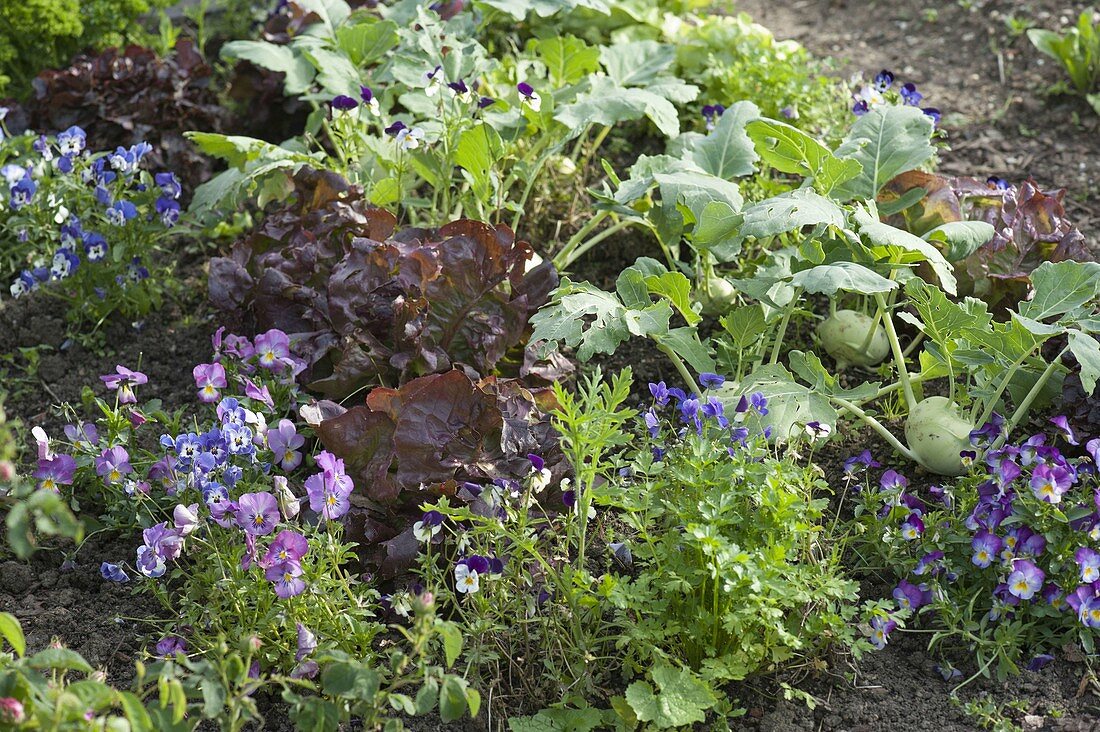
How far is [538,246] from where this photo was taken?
3.90 m

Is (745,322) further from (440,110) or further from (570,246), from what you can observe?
(440,110)

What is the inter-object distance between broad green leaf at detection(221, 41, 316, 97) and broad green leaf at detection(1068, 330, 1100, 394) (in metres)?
2.69

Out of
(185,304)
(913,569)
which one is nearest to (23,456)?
(185,304)

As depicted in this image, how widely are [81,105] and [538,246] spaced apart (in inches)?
Result: 78.2

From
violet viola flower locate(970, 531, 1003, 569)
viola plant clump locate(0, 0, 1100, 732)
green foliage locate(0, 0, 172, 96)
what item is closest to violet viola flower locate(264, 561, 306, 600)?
viola plant clump locate(0, 0, 1100, 732)

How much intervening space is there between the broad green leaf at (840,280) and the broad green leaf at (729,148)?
75 centimetres

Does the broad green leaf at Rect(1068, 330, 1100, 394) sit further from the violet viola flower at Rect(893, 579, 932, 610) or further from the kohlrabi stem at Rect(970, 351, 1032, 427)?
the violet viola flower at Rect(893, 579, 932, 610)

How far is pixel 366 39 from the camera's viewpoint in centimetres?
374

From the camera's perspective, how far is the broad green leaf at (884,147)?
3.08 m

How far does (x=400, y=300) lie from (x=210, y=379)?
540mm

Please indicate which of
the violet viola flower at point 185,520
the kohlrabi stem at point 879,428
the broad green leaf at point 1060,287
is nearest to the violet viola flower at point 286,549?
the violet viola flower at point 185,520

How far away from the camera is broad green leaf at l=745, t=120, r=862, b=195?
283 centimetres

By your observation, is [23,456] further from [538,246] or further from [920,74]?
[920,74]

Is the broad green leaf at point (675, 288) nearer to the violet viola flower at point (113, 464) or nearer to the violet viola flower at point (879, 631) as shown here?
the violet viola flower at point (879, 631)
